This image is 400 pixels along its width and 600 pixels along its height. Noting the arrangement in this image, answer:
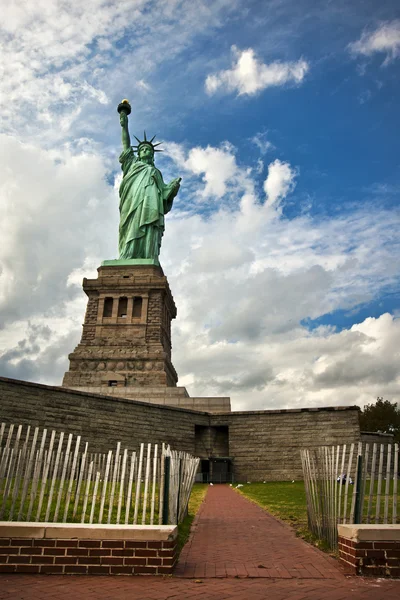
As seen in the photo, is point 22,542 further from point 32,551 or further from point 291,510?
point 291,510

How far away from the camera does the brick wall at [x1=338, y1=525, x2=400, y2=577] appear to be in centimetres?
570

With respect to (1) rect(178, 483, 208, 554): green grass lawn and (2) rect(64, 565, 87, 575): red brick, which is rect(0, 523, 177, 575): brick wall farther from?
(1) rect(178, 483, 208, 554): green grass lawn

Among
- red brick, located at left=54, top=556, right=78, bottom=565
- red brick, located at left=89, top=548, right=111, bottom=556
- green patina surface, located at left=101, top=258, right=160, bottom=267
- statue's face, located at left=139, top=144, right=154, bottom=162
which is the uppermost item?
statue's face, located at left=139, top=144, right=154, bottom=162

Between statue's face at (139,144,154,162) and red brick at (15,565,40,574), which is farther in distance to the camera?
statue's face at (139,144,154,162)

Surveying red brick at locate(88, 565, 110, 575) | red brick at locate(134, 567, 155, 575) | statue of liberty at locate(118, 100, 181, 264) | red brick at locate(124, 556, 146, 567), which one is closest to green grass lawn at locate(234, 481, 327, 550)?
red brick at locate(134, 567, 155, 575)

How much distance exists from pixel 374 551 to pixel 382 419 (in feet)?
171

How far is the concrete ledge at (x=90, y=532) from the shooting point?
5.69m

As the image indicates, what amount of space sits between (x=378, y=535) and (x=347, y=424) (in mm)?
21319

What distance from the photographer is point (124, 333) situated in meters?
36.2

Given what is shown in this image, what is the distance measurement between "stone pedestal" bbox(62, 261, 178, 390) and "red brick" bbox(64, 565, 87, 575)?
2590 centimetres

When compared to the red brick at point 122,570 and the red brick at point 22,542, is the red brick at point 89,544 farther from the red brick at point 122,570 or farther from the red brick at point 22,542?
the red brick at point 22,542

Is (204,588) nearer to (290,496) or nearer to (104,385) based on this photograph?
(290,496)

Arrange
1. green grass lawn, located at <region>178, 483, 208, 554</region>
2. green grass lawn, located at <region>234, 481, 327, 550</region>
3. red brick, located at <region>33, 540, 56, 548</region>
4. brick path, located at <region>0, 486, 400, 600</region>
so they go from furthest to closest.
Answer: green grass lawn, located at <region>234, 481, 327, 550</region>
green grass lawn, located at <region>178, 483, 208, 554</region>
red brick, located at <region>33, 540, 56, 548</region>
brick path, located at <region>0, 486, 400, 600</region>

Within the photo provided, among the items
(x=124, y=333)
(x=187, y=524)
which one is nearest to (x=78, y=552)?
(x=187, y=524)
